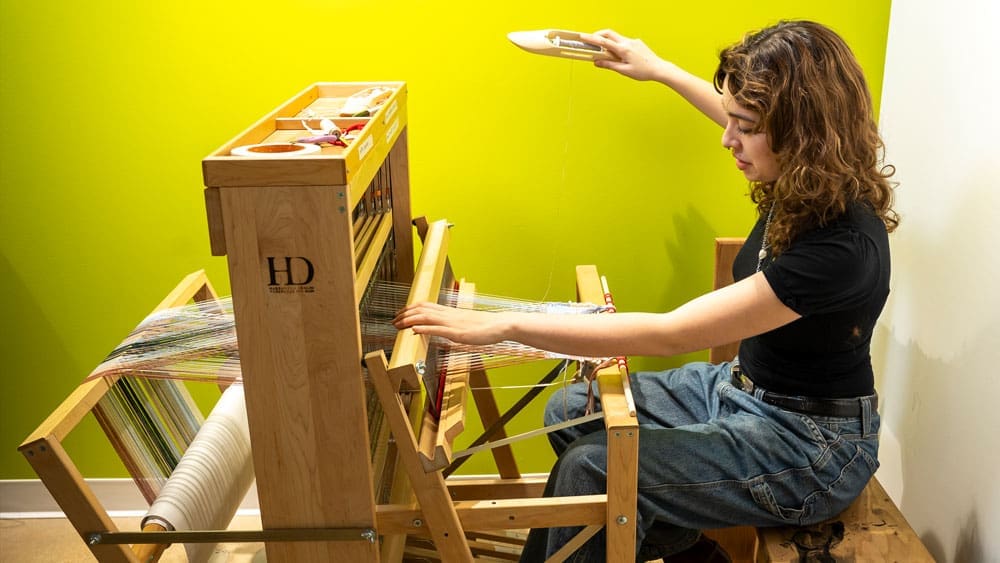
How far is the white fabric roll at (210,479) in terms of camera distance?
152 centimetres

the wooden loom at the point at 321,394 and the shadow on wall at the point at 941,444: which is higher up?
the wooden loom at the point at 321,394

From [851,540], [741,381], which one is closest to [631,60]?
[741,381]

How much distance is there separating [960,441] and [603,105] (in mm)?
1049

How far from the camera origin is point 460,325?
59.5 inches

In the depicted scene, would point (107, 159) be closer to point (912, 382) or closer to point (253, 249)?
point (253, 249)

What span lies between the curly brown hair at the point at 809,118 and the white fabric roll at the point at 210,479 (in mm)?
1043

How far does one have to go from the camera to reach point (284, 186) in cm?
122

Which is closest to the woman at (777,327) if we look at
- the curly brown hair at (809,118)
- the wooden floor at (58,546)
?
the curly brown hair at (809,118)

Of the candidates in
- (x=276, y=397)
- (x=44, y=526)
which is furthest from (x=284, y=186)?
(x=44, y=526)

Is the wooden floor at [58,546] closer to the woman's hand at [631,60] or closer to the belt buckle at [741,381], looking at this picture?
the belt buckle at [741,381]

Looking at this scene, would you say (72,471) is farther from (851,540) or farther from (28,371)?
(851,540)

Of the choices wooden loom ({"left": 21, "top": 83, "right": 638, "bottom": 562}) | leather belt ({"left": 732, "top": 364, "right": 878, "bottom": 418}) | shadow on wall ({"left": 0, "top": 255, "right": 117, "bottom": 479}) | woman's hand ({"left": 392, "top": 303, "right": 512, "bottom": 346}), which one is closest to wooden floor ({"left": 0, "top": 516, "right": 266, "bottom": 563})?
shadow on wall ({"left": 0, "top": 255, "right": 117, "bottom": 479})

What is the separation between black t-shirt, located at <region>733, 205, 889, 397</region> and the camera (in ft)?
4.83

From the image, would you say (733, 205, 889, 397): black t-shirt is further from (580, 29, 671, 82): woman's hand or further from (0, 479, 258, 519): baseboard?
(0, 479, 258, 519): baseboard
